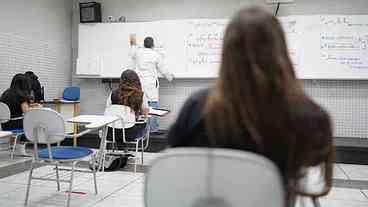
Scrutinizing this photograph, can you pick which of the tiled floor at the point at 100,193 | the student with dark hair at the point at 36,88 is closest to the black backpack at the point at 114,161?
the tiled floor at the point at 100,193

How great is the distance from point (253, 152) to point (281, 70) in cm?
24

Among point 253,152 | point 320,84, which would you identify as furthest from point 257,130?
point 320,84

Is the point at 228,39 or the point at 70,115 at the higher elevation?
the point at 228,39

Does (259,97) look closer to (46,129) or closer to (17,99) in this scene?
(46,129)

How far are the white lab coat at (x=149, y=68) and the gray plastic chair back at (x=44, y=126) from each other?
2.74 m

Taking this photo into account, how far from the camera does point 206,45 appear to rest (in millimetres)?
5703

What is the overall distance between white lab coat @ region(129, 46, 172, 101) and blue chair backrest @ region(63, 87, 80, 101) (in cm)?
130

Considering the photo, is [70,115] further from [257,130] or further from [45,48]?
[257,130]

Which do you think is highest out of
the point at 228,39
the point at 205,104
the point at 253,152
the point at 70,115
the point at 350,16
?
the point at 350,16

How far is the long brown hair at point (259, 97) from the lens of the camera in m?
0.97

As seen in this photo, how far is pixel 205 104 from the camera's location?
1036 mm

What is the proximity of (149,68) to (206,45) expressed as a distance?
986 millimetres

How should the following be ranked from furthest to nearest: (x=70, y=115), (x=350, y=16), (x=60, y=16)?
(x=60, y=16)
(x=70, y=115)
(x=350, y=16)

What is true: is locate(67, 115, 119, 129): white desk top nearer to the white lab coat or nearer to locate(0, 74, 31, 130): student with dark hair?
locate(0, 74, 31, 130): student with dark hair
